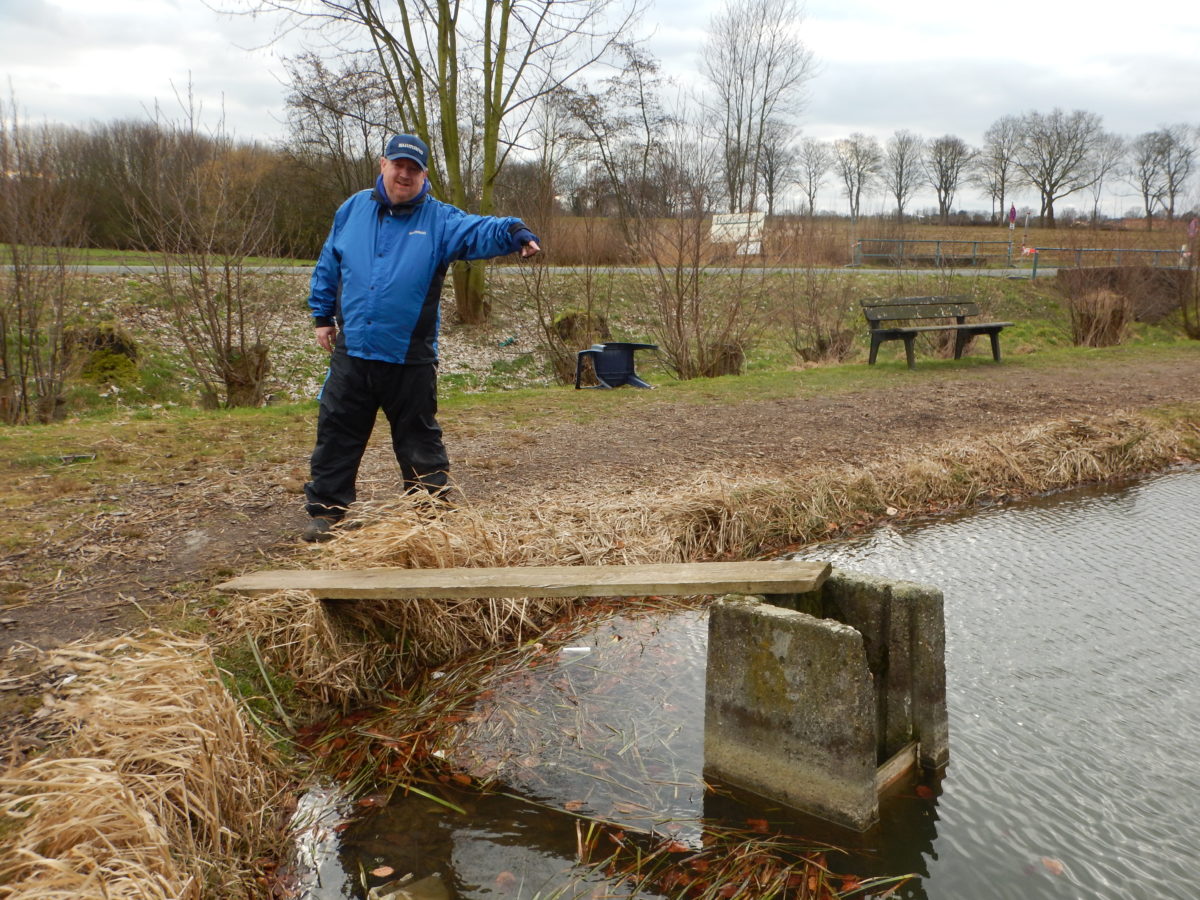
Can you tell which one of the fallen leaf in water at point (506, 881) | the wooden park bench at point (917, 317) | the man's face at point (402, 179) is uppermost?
the man's face at point (402, 179)

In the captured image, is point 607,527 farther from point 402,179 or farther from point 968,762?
point 968,762

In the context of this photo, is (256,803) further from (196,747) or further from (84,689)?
(84,689)

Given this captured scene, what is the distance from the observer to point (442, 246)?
4.68 meters

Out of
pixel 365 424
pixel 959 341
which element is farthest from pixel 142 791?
pixel 959 341

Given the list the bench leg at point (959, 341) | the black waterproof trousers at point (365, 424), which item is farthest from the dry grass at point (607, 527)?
the bench leg at point (959, 341)

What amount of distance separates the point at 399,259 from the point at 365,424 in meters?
0.90

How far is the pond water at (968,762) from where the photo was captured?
2916 mm

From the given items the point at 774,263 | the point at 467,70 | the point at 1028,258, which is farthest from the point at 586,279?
the point at 1028,258

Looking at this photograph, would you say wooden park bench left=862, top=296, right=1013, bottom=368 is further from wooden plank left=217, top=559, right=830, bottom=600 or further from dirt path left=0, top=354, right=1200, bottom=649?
wooden plank left=217, top=559, right=830, bottom=600

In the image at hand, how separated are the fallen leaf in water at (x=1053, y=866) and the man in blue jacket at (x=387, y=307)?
3.20 m

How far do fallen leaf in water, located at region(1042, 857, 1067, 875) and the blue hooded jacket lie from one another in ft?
11.1

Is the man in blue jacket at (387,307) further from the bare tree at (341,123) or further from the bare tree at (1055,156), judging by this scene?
the bare tree at (1055,156)

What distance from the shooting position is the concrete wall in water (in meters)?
3.00

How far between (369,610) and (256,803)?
46.9 inches
